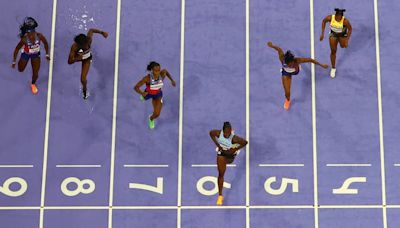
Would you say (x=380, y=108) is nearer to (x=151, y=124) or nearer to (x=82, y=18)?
(x=151, y=124)

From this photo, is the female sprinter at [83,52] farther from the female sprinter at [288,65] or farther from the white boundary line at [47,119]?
the female sprinter at [288,65]

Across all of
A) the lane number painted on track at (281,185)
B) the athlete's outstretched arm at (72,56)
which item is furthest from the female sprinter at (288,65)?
the athlete's outstretched arm at (72,56)

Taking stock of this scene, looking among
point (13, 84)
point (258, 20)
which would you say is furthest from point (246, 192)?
point (13, 84)

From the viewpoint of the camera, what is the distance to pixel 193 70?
12.9 meters

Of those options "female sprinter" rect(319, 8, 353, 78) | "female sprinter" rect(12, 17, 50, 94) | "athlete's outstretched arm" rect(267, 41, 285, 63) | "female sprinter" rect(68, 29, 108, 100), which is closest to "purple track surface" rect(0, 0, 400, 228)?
"female sprinter" rect(12, 17, 50, 94)

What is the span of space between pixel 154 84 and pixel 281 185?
9.45 ft

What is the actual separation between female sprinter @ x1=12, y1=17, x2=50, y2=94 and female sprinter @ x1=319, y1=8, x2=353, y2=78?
201 inches

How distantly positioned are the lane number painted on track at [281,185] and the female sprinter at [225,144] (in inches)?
38.8

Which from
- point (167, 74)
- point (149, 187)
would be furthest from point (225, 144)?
point (149, 187)

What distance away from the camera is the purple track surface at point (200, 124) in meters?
12.0

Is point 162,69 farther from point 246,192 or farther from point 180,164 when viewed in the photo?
point 246,192

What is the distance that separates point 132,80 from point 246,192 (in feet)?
9.91

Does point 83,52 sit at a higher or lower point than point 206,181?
higher

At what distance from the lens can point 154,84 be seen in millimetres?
11711
